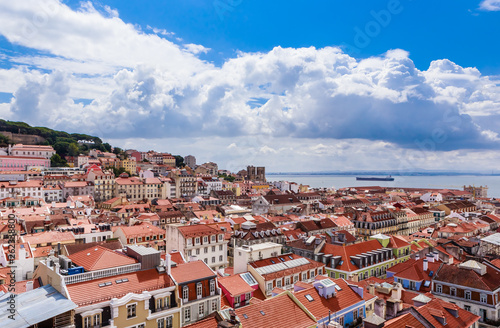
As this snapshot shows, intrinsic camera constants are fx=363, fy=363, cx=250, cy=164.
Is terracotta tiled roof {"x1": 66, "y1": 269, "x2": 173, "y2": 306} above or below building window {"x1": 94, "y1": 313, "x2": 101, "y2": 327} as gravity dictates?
above

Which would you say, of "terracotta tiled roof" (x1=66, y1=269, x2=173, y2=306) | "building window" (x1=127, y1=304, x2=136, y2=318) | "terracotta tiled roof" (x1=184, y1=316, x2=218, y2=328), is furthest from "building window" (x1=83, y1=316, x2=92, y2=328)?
"terracotta tiled roof" (x1=184, y1=316, x2=218, y2=328)

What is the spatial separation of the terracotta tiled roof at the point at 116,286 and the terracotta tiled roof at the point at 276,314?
18.3 ft

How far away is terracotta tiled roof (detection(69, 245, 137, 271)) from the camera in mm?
22781

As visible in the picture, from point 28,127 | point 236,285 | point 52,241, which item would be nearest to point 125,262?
point 236,285

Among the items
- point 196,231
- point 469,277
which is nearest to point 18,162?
point 196,231

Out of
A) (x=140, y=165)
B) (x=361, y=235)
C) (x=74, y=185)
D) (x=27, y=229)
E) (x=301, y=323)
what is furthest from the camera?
(x=140, y=165)

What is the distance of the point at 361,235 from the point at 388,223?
8.54 m

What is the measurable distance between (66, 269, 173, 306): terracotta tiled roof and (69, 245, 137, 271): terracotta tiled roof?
3.05 feet

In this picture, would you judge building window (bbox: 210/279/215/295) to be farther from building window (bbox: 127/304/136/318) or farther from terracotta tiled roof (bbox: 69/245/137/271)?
building window (bbox: 127/304/136/318)

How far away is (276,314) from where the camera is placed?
22.2m

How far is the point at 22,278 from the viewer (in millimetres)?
39656

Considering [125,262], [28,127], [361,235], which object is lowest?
[361,235]

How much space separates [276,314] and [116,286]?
32.1ft

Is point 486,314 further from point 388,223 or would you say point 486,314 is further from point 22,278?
point 388,223
